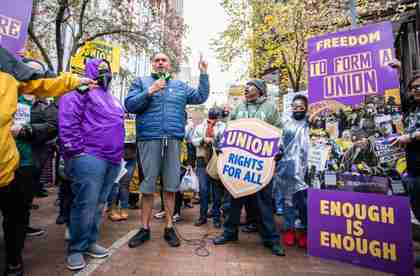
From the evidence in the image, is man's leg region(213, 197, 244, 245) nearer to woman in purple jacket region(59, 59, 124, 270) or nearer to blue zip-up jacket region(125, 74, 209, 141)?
blue zip-up jacket region(125, 74, 209, 141)

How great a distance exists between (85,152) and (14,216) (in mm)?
770

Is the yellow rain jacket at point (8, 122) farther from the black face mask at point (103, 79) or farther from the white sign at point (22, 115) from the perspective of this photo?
the black face mask at point (103, 79)

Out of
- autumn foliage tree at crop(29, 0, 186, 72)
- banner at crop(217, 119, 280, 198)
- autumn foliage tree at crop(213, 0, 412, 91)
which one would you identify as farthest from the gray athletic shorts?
autumn foliage tree at crop(213, 0, 412, 91)

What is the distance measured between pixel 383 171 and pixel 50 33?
1115 cm

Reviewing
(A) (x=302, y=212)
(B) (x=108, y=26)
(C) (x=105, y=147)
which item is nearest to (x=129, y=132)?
(C) (x=105, y=147)

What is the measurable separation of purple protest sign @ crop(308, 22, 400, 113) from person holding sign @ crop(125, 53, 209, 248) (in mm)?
1325

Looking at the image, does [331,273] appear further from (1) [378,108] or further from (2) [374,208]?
(1) [378,108]

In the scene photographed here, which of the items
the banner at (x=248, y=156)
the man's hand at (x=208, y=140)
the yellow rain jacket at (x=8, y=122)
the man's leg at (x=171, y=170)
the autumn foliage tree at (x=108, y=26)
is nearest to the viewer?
the yellow rain jacket at (x=8, y=122)

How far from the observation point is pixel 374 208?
2766 mm

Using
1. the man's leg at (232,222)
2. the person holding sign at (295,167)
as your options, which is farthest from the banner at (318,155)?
the man's leg at (232,222)

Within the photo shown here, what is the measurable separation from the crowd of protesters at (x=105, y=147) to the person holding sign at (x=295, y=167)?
13 millimetres

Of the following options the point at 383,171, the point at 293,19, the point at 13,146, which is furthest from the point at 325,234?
the point at 293,19

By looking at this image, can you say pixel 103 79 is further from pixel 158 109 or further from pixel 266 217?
pixel 266 217

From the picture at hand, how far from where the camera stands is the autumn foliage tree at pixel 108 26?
9070 mm
